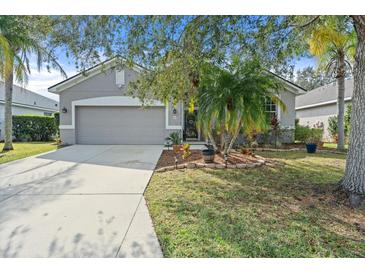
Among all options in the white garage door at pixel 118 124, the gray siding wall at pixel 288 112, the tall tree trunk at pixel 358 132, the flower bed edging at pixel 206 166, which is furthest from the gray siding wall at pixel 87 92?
the tall tree trunk at pixel 358 132

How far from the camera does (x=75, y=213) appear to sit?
13.0 ft

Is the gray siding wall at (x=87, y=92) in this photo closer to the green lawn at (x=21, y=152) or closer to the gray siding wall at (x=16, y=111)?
the green lawn at (x=21, y=152)

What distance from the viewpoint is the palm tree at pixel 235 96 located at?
7418 millimetres

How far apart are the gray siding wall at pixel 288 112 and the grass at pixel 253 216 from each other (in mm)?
8078

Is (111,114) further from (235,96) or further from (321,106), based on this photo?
(321,106)

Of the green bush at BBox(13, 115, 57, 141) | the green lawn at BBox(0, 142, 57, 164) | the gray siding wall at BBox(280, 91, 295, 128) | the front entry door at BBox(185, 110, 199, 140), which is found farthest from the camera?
the green bush at BBox(13, 115, 57, 141)

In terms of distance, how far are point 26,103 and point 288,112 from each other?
23040 mm

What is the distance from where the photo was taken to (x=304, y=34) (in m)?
6.09

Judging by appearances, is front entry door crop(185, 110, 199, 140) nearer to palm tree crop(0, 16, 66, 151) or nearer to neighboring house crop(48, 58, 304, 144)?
neighboring house crop(48, 58, 304, 144)

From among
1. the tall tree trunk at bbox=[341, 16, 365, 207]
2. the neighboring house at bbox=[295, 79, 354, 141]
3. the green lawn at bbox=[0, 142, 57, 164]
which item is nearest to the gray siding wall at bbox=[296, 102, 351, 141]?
the neighboring house at bbox=[295, 79, 354, 141]

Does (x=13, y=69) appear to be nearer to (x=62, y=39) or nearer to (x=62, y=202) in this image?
(x=62, y=39)

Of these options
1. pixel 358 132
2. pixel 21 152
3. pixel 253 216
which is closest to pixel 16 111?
pixel 21 152

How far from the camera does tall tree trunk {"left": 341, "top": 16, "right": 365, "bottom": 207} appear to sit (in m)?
4.27
